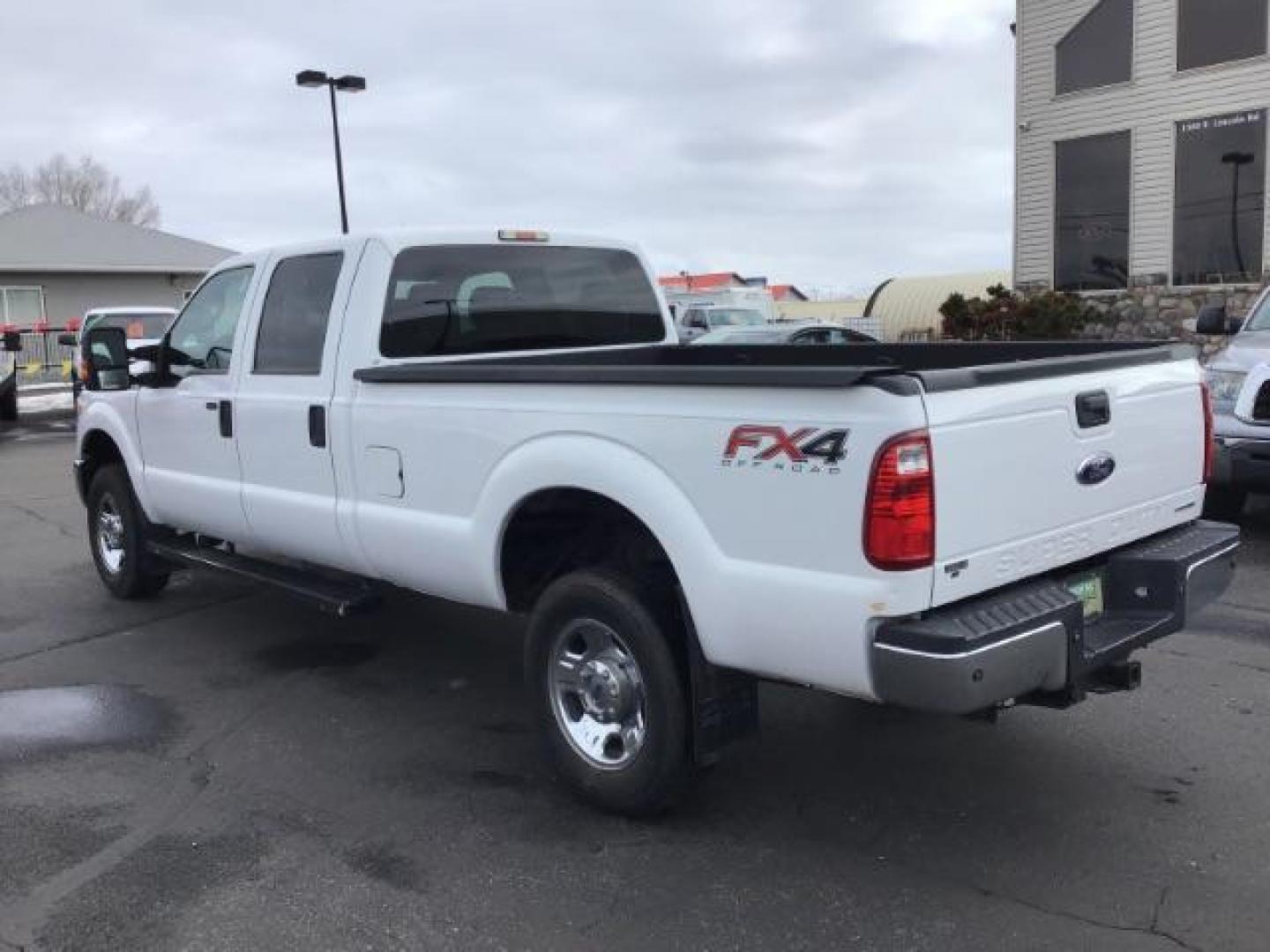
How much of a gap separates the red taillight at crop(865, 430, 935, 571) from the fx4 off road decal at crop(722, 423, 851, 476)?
0.42 ft

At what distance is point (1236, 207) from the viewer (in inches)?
682

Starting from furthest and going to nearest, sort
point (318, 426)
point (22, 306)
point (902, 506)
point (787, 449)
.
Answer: point (22, 306) < point (318, 426) < point (787, 449) < point (902, 506)

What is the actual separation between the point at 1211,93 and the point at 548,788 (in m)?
16.9

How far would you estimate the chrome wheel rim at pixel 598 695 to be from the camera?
4051 mm

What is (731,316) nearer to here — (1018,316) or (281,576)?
(1018,316)

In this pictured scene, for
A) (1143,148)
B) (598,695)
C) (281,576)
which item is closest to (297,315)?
(281,576)

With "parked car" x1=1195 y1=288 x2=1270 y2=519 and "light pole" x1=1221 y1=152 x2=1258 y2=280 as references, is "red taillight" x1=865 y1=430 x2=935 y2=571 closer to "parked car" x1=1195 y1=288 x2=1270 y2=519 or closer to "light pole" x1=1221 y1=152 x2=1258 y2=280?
"parked car" x1=1195 y1=288 x2=1270 y2=519

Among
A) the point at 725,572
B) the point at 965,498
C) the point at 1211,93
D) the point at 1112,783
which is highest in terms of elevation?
the point at 1211,93

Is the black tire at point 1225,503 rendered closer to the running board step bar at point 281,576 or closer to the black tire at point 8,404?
the running board step bar at point 281,576

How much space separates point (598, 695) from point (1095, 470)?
5.82ft

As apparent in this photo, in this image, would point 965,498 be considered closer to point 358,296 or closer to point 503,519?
point 503,519

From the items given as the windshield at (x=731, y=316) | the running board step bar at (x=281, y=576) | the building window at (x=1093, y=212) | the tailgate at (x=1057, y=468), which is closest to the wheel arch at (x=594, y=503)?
the tailgate at (x=1057, y=468)

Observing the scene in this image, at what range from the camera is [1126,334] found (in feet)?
60.3

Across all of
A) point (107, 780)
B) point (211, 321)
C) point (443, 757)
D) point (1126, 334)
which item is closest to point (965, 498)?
point (443, 757)
